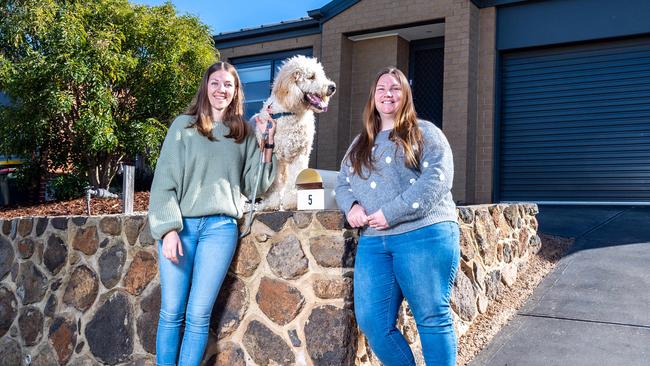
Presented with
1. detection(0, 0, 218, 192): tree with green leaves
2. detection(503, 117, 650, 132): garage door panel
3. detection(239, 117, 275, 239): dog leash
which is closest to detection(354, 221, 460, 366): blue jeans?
detection(239, 117, 275, 239): dog leash

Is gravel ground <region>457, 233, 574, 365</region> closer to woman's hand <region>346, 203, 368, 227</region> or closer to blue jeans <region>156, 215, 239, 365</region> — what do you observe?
woman's hand <region>346, 203, 368, 227</region>

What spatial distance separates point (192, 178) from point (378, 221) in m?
1.15

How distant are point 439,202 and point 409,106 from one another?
58cm

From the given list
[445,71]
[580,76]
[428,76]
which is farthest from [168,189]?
[428,76]

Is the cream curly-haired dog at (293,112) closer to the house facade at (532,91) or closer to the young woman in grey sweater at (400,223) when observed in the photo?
the young woman in grey sweater at (400,223)

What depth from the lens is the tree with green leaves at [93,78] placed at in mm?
8117

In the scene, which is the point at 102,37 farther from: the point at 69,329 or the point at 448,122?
the point at 448,122

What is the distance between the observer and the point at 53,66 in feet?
26.0

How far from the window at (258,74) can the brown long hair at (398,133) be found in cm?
1017

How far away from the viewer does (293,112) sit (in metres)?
3.54

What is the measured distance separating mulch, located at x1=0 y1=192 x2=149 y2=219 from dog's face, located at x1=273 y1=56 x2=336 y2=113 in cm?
502

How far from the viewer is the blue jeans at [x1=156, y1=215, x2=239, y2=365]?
314cm

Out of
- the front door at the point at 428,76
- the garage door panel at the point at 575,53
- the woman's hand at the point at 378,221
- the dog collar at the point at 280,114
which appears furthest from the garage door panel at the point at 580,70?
the woman's hand at the point at 378,221

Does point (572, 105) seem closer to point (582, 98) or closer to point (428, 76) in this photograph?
point (582, 98)
